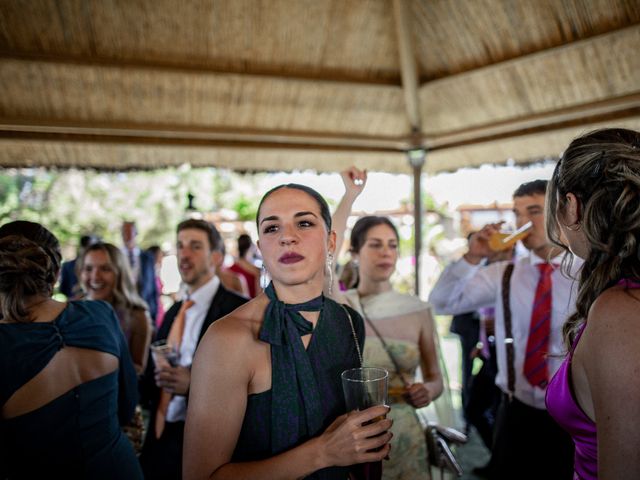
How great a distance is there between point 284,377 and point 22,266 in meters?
1.22

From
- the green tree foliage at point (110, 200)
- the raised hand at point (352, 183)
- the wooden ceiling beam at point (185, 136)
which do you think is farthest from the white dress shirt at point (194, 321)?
the green tree foliage at point (110, 200)

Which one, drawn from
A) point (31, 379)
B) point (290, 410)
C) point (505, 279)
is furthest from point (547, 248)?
point (31, 379)

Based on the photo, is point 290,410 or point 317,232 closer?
point 290,410

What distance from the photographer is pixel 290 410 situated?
1.48 meters

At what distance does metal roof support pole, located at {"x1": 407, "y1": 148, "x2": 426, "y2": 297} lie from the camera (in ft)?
16.7

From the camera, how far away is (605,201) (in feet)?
4.38

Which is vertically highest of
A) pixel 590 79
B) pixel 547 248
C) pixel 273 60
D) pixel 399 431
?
pixel 273 60

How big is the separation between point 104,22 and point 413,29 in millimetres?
2735

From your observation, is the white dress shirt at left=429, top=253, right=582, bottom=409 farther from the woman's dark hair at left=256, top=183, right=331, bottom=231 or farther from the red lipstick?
the red lipstick

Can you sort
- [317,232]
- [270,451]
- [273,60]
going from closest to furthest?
1. [270,451]
2. [317,232]
3. [273,60]

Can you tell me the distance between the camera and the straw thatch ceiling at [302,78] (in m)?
3.88

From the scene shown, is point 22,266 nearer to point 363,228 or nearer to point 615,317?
point 363,228

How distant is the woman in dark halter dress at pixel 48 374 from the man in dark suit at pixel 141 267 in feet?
12.6

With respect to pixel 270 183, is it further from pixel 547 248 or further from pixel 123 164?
pixel 547 248
